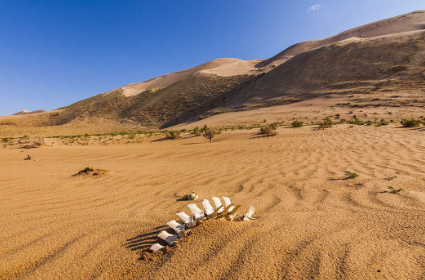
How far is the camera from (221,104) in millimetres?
37906

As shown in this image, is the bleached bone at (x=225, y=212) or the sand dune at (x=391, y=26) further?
the sand dune at (x=391, y=26)

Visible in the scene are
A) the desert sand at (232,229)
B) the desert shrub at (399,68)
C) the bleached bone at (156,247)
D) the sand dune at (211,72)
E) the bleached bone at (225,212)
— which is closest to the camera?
the desert sand at (232,229)

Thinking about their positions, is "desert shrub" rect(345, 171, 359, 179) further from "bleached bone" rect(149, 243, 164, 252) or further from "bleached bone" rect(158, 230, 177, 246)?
"bleached bone" rect(149, 243, 164, 252)

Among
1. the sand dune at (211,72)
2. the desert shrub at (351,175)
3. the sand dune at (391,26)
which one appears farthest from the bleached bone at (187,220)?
the sand dune at (391,26)

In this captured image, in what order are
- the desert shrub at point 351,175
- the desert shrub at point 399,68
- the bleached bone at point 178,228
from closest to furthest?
the bleached bone at point 178,228 < the desert shrub at point 351,175 < the desert shrub at point 399,68

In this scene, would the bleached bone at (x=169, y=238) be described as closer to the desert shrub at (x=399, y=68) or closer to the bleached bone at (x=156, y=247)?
the bleached bone at (x=156, y=247)

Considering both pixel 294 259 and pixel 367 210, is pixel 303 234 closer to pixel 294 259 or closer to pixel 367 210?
pixel 294 259

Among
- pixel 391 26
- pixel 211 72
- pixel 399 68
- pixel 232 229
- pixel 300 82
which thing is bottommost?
pixel 232 229

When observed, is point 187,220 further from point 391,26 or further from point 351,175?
point 391,26

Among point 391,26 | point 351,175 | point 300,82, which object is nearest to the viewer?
point 351,175

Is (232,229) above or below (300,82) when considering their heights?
below

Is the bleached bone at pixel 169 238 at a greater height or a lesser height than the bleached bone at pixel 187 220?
lesser

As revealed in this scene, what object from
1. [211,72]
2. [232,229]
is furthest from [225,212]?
[211,72]

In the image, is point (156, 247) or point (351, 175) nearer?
→ point (156, 247)
